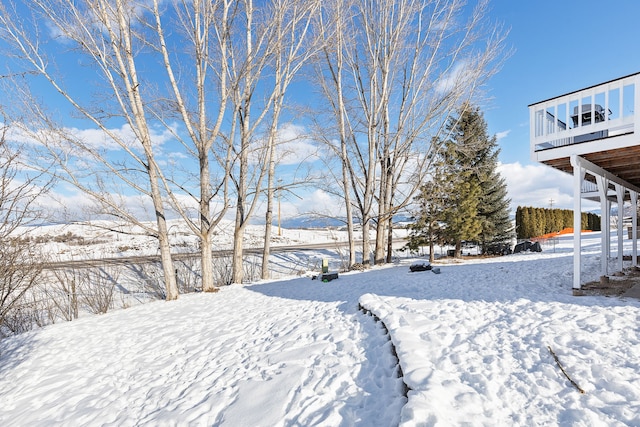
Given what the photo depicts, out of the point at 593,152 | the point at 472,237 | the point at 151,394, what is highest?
the point at 593,152

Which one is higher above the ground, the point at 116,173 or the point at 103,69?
the point at 103,69

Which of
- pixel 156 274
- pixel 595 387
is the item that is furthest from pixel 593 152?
pixel 156 274

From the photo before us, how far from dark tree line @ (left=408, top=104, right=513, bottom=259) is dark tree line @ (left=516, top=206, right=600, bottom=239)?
8.57m

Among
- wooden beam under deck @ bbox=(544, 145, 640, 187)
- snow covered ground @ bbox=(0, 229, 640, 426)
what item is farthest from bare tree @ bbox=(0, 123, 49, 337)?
wooden beam under deck @ bbox=(544, 145, 640, 187)

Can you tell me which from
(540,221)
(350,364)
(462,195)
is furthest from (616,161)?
(540,221)

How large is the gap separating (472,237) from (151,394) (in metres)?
14.6

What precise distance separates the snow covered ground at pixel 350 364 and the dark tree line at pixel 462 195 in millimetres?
7515

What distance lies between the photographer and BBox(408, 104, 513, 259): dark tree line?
44.0ft

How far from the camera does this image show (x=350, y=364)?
332 cm

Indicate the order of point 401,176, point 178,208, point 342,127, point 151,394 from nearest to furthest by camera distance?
1. point 151,394
2. point 178,208
3. point 342,127
4. point 401,176

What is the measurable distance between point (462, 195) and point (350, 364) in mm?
12873

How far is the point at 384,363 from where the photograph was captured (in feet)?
10.6

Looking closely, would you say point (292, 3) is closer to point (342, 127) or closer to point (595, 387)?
point (342, 127)

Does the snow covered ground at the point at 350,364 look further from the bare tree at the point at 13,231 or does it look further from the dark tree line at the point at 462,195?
the dark tree line at the point at 462,195
